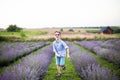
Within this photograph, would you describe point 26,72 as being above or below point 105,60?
above

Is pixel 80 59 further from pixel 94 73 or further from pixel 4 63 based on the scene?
pixel 4 63

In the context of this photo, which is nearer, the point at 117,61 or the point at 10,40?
the point at 117,61

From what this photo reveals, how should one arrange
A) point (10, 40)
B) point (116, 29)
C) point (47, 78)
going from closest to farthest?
point (47, 78) < point (116, 29) < point (10, 40)

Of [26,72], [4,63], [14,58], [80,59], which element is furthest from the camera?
[14,58]

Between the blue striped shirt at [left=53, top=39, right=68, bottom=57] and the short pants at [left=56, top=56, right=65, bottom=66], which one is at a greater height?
the blue striped shirt at [left=53, top=39, right=68, bottom=57]

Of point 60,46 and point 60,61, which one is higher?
point 60,46

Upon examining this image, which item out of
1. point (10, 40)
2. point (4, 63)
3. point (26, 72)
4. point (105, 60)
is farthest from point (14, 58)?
point (10, 40)

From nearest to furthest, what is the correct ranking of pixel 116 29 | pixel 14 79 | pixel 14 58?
pixel 14 79, pixel 14 58, pixel 116 29

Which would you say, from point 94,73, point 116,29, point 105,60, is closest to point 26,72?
point 94,73

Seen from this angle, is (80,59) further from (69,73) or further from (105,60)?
(105,60)

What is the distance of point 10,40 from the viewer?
13.1 meters

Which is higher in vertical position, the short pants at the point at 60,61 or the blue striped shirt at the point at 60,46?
the blue striped shirt at the point at 60,46

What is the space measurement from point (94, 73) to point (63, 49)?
149 cm

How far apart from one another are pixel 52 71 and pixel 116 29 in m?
4.05
